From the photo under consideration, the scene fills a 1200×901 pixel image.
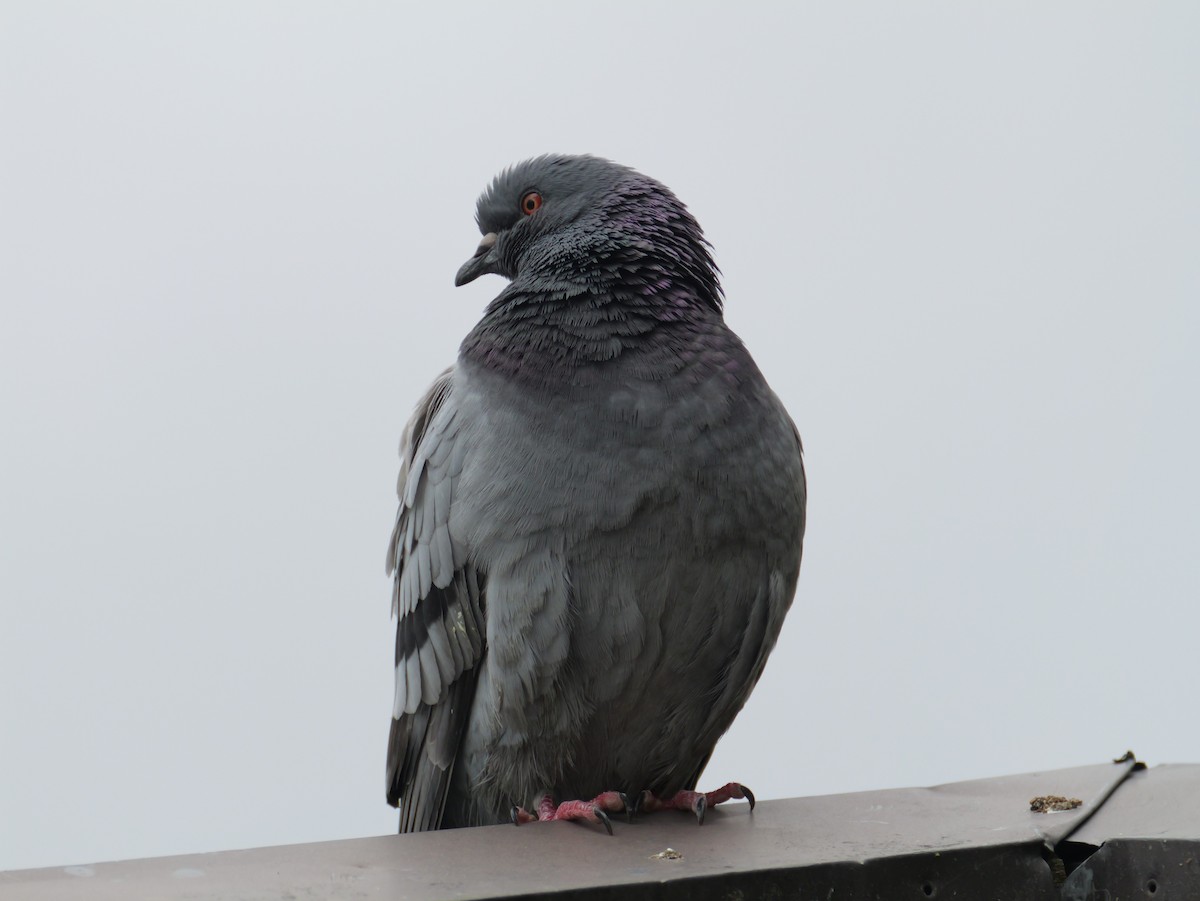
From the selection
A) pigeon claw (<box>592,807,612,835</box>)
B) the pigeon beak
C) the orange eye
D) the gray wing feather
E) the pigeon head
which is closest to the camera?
pigeon claw (<box>592,807,612,835</box>)

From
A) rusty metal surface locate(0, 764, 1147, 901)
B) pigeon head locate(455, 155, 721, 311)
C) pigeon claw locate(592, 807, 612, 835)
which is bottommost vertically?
rusty metal surface locate(0, 764, 1147, 901)

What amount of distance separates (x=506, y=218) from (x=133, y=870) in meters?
2.09

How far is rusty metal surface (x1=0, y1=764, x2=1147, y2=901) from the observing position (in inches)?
87.0

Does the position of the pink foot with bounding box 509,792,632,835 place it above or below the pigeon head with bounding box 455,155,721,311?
below

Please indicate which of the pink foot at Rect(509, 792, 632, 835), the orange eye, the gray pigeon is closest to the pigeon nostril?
the orange eye

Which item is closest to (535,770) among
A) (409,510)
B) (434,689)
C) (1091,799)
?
(434,689)

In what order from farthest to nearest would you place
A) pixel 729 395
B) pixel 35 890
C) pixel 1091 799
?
pixel 729 395 → pixel 1091 799 → pixel 35 890

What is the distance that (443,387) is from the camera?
351 centimetres

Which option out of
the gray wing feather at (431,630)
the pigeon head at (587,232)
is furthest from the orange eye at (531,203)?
the gray wing feather at (431,630)

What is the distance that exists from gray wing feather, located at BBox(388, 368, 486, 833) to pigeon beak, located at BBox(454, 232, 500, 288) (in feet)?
1.54

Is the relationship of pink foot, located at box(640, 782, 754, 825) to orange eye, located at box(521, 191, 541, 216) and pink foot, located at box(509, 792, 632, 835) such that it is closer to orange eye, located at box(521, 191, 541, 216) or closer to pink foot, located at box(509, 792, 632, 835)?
pink foot, located at box(509, 792, 632, 835)

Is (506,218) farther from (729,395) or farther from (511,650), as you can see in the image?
(511,650)

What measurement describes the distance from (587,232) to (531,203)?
1.15 ft

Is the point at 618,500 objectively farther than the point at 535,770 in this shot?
No
